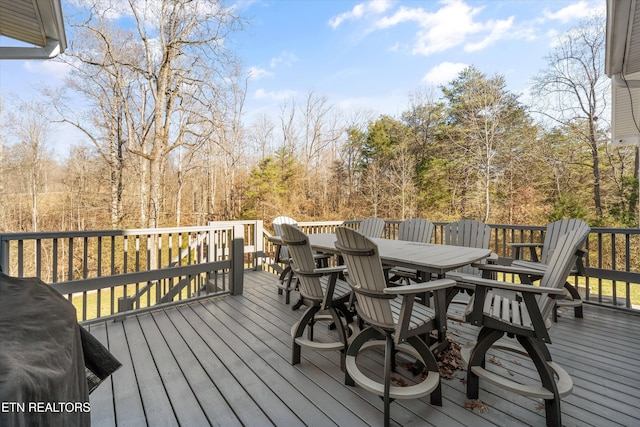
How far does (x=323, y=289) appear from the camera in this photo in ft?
8.17

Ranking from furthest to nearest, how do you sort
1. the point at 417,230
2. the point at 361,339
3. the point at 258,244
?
the point at 258,244 < the point at 417,230 < the point at 361,339

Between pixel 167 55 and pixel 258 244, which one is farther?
pixel 167 55

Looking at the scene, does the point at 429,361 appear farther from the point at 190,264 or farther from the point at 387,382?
the point at 190,264

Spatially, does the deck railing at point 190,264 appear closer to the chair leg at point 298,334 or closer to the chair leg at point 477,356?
the chair leg at point 298,334

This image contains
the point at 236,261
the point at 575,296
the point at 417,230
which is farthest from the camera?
the point at 417,230

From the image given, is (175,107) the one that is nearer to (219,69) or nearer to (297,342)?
(219,69)

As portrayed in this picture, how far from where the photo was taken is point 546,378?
172 centimetres

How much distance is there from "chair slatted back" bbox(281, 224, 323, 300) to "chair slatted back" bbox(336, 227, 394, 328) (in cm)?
46

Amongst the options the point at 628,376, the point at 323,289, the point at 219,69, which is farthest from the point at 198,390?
the point at 219,69

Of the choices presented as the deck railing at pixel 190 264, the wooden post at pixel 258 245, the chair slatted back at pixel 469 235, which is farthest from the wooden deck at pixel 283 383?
the wooden post at pixel 258 245

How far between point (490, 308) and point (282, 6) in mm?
11420

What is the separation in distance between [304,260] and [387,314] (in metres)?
0.84

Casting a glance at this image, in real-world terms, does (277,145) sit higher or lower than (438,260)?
higher

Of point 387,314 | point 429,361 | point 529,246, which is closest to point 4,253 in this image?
point 387,314
